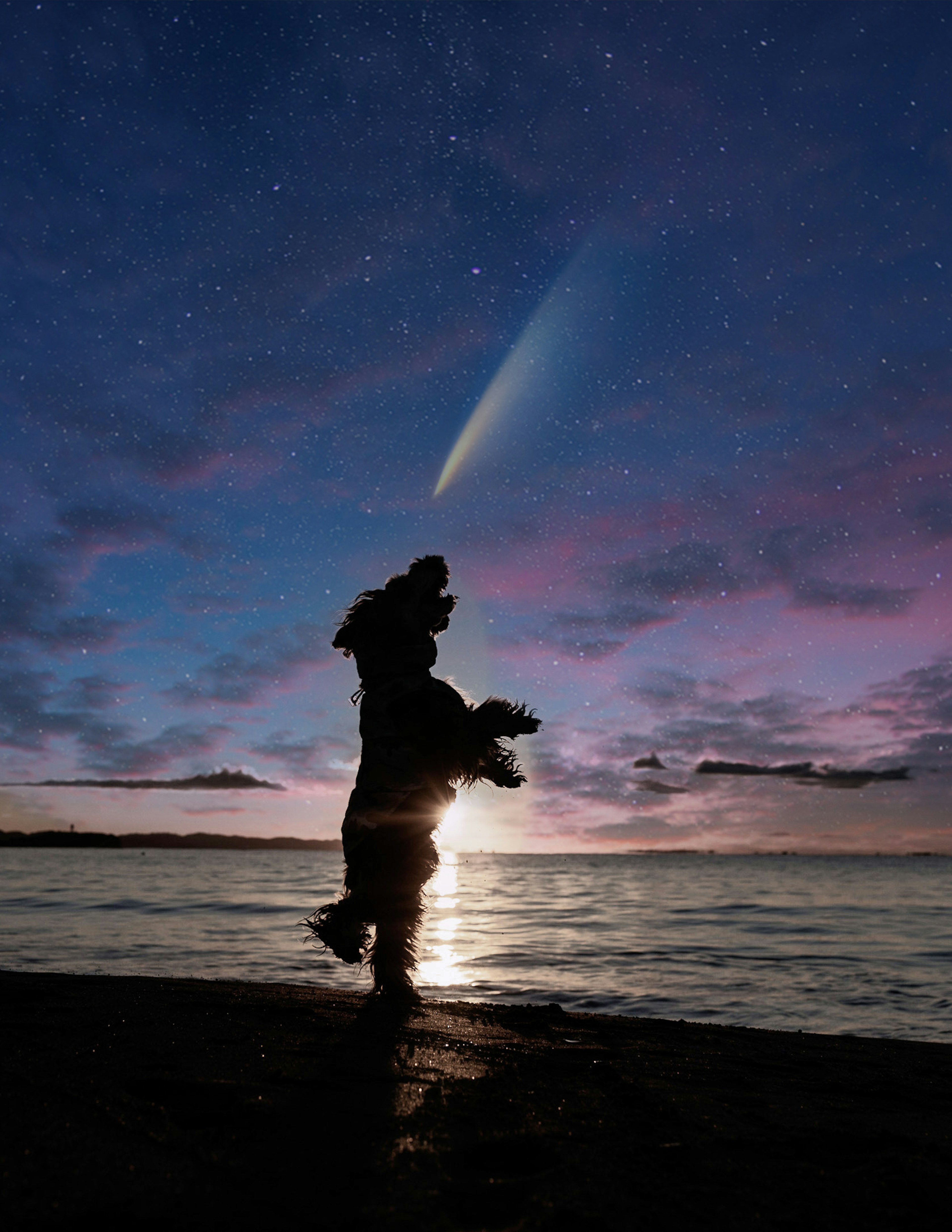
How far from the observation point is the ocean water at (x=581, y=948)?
8672 mm

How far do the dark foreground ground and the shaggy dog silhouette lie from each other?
1.93 feet

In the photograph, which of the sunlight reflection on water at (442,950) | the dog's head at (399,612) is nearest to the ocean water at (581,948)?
the sunlight reflection on water at (442,950)

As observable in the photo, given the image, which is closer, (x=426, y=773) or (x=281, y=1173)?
(x=281, y=1173)

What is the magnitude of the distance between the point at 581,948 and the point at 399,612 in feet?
32.4

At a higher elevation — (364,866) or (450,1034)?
(364,866)

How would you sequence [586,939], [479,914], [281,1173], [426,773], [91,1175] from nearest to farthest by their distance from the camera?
[91,1175] → [281,1173] → [426,773] → [586,939] → [479,914]

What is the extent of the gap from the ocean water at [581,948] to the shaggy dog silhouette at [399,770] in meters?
0.41

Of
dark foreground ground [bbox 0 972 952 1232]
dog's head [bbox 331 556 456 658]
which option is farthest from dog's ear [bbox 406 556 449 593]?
dark foreground ground [bbox 0 972 952 1232]

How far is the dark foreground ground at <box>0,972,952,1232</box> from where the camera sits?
6.35 ft

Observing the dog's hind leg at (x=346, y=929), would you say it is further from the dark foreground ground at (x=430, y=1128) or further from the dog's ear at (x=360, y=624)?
the dog's ear at (x=360, y=624)

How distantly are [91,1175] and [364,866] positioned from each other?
294 cm

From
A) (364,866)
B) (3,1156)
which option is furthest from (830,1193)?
(364,866)

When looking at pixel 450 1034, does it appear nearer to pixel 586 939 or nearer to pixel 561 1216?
pixel 561 1216

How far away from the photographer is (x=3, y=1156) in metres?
1.96
